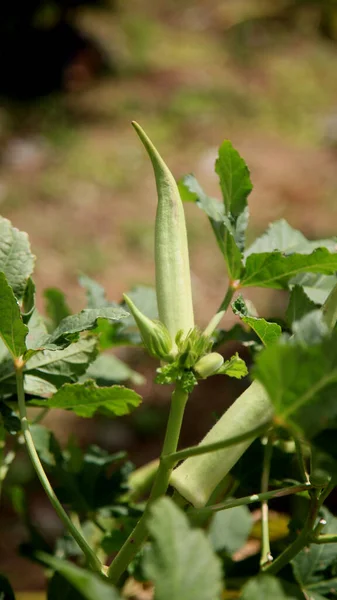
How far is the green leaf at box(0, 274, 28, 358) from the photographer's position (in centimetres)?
57

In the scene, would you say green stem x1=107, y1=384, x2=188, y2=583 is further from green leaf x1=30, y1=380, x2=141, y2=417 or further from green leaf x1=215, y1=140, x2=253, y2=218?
green leaf x1=215, y1=140, x2=253, y2=218

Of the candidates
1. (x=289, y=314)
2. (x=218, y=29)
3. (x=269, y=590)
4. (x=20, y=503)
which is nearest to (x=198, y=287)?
(x=20, y=503)

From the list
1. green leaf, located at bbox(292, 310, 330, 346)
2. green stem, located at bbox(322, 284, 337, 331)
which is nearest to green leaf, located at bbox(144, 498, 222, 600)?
green leaf, located at bbox(292, 310, 330, 346)

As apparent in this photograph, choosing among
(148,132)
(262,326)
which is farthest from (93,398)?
(148,132)

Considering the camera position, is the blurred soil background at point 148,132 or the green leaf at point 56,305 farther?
the blurred soil background at point 148,132

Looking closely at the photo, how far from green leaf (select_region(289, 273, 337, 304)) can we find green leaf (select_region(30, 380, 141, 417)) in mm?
Result: 201

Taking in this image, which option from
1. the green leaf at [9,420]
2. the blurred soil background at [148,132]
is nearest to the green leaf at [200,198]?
the green leaf at [9,420]

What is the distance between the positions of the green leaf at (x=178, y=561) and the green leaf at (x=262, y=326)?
7.2 inches

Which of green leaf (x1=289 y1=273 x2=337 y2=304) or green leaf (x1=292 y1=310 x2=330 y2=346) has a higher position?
green leaf (x1=292 y1=310 x2=330 y2=346)

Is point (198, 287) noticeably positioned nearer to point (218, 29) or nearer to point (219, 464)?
point (219, 464)

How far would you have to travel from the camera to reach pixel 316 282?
0.73 m

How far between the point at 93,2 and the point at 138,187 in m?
2.27

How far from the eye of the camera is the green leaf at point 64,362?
26.0 inches

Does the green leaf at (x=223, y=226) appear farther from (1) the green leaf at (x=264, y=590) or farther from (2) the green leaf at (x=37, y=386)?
(1) the green leaf at (x=264, y=590)
